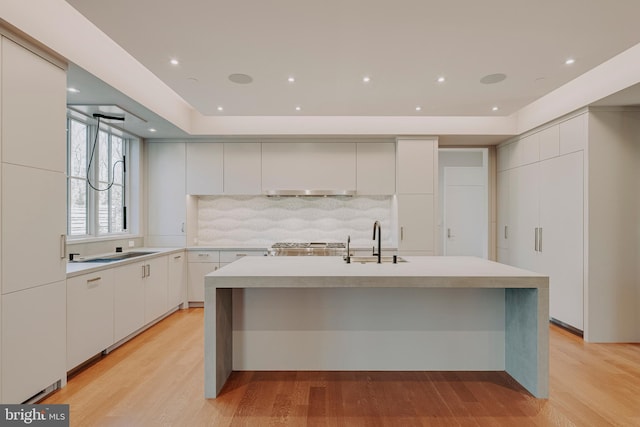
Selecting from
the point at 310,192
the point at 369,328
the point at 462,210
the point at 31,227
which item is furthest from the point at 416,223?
the point at 31,227

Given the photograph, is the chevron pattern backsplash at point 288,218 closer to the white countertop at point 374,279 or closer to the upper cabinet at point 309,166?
the upper cabinet at point 309,166

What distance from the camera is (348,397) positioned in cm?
237

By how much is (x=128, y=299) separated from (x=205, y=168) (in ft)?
7.30

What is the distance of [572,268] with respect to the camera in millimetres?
3789

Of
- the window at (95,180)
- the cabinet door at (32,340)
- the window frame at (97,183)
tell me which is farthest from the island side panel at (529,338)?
the window at (95,180)

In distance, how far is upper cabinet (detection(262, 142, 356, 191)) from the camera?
5.03 metres

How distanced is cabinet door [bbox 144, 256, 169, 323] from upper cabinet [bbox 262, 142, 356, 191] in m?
1.76

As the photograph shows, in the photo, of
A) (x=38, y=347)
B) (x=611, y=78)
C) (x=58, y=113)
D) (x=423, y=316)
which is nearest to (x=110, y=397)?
(x=38, y=347)

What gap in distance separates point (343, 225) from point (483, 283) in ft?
10.3

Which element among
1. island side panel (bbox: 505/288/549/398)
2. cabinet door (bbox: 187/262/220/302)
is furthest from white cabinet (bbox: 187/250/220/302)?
island side panel (bbox: 505/288/549/398)

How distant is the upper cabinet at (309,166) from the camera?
503cm

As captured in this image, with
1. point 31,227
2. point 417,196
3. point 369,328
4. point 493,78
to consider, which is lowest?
point 369,328

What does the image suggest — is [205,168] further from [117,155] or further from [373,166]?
[373,166]

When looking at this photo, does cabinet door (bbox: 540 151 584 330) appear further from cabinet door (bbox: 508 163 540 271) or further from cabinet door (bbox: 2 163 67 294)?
cabinet door (bbox: 2 163 67 294)
